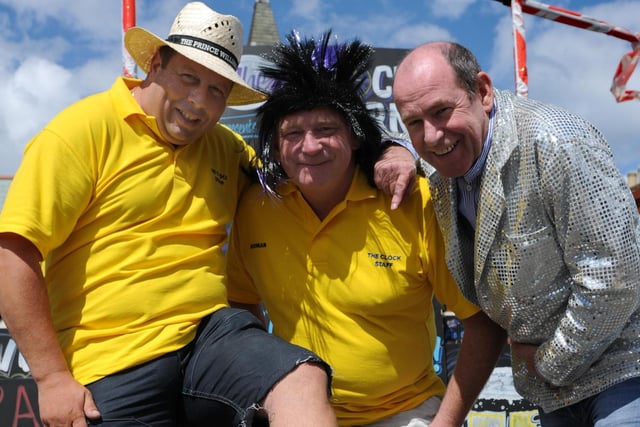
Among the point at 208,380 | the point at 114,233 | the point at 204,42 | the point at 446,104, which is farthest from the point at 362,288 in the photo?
the point at 204,42

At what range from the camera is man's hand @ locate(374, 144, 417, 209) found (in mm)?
2467

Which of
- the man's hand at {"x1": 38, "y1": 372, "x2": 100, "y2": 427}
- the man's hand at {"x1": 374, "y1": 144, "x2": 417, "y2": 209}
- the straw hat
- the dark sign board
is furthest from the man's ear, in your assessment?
the dark sign board

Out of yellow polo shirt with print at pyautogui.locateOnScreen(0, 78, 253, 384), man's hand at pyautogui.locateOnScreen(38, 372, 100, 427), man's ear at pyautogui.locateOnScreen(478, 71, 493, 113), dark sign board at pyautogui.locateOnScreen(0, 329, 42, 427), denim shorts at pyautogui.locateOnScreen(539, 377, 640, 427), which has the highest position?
man's ear at pyautogui.locateOnScreen(478, 71, 493, 113)

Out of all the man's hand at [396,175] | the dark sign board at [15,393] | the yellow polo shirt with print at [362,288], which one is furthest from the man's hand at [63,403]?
the dark sign board at [15,393]

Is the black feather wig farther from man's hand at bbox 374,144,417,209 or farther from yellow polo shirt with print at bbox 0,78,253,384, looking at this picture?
yellow polo shirt with print at bbox 0,78,253,384

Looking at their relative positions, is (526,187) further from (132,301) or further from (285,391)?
(132,301)

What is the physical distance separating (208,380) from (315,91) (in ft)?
3.67

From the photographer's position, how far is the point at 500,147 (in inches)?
82.5

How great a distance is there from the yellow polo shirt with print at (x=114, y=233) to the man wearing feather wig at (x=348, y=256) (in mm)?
377

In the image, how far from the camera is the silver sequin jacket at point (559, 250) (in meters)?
1.94

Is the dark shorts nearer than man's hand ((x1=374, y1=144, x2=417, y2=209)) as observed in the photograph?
Yes

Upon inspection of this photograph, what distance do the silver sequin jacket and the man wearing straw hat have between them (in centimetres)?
67

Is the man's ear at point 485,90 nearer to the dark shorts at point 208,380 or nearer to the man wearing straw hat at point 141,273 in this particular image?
the man wearing straw hat at point 141,273

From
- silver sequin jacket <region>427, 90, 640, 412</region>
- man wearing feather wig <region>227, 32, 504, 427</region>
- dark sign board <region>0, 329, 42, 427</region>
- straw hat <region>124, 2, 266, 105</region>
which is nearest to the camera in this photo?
silver sequin jacket <region>427, 90, 640, 412</region>
